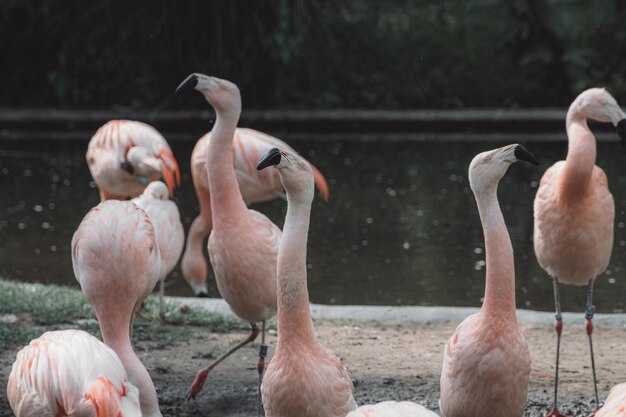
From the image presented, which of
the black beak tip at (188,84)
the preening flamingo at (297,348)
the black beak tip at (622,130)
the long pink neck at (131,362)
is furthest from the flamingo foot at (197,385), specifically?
the black beak tip at (622,130)

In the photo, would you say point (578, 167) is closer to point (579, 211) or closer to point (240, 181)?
point (579, 211)

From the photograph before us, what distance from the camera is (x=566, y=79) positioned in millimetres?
13953

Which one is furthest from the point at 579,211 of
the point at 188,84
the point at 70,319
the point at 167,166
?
the point at 167,166

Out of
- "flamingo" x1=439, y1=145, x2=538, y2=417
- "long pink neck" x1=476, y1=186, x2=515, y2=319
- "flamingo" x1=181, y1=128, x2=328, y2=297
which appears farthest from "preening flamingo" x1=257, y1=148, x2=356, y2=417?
"flamingo" x1=181, y1=128, x2=328, y2=297

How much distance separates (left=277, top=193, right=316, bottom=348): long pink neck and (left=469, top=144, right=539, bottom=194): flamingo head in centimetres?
57

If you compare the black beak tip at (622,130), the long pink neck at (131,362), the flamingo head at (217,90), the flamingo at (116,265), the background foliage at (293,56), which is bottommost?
the long pink neck at (131,362)

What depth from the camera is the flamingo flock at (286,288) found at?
10.8 feet

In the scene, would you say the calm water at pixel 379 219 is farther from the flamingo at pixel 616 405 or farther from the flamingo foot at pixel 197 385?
the flamingo at pixel 616 405

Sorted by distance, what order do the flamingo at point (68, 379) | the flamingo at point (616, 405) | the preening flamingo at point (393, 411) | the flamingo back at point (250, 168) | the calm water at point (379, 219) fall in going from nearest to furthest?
the preening flamingo at point (393, 411), the flamingo at point (616, 405), the flamingo at point (68, 379), the flamingo back at point (250, 168), the calm water at point (379, 219)

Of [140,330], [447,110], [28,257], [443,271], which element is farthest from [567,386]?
[447,110]

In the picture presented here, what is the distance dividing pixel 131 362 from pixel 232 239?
0.85 metres

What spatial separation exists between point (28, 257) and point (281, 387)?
4779mm

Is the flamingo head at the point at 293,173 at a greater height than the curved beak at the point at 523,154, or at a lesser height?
lesser

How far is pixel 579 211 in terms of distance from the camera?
4.55 metres
